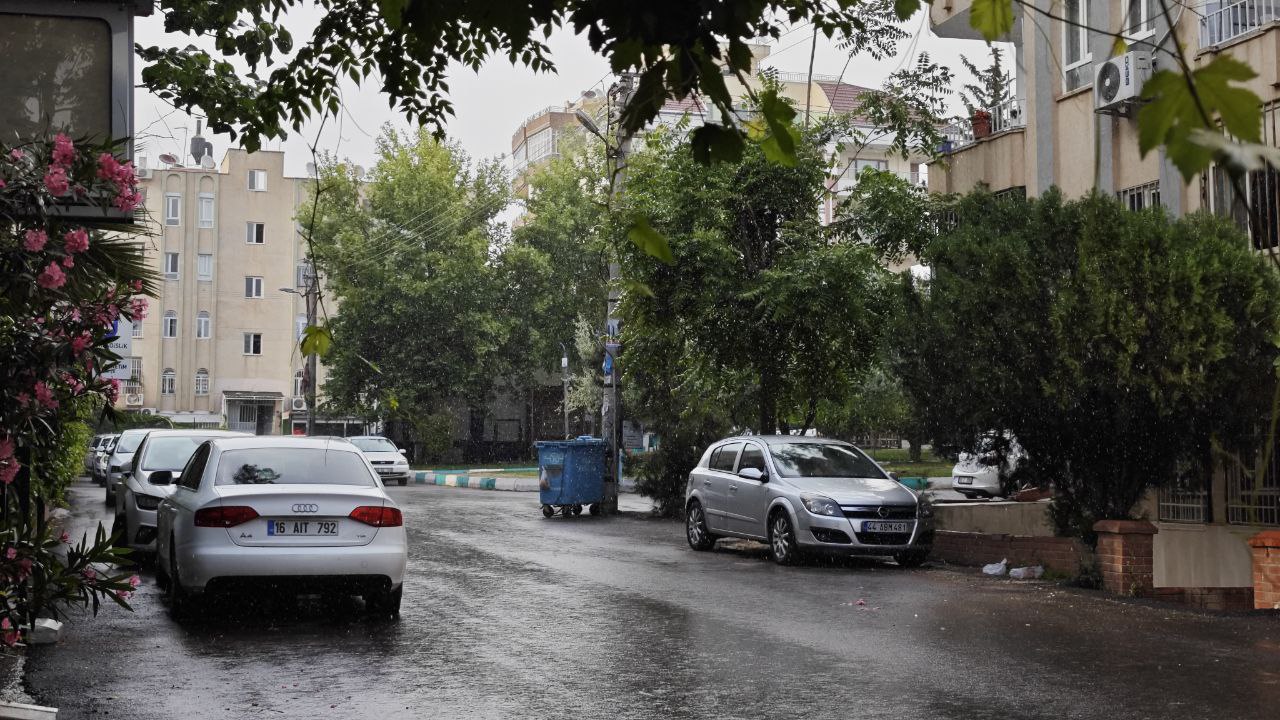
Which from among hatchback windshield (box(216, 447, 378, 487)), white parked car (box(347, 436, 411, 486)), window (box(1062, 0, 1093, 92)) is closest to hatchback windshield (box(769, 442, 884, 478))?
window (box(1062, 0, 1093, 92))

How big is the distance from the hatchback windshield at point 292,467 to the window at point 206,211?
6114 cm

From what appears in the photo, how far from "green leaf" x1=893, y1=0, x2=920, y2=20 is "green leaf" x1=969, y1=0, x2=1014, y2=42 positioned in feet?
1.97

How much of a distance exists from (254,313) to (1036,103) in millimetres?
55538

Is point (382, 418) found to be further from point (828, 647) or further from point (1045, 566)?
point (828, 647)

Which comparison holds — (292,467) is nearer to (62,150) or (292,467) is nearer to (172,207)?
(62,150)

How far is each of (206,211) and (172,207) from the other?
170cm

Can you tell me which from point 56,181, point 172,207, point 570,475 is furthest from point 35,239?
point 172,207

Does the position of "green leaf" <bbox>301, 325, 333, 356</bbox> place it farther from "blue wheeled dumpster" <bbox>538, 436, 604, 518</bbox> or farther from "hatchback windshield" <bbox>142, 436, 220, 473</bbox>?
"blue wheeled dumpster" <bbox>538, 436, 604, 518</bbox>

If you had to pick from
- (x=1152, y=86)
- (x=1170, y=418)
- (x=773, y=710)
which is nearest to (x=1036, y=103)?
(x=1170, y=418)

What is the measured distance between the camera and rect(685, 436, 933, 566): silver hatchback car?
1630cm

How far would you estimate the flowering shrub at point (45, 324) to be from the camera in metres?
6.59

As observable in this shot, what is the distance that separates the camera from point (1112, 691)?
26.3 feet

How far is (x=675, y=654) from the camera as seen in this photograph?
371 inches

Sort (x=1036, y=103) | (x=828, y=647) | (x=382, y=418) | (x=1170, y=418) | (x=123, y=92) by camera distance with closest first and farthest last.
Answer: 1. (x=123, y=92)
2. (x=828, y=647)
3. (x=1170, y=418)
4. (x=1036, y=103)
5. (x=382, y=418)
